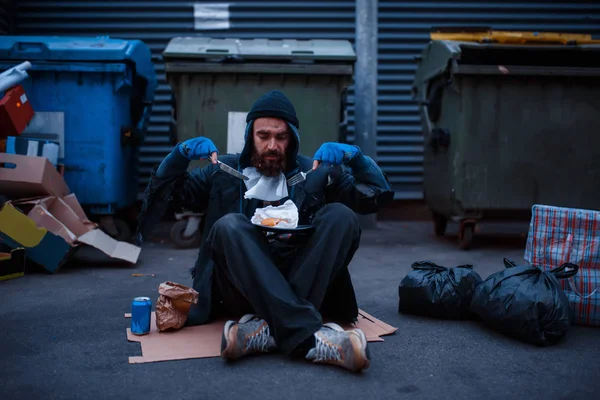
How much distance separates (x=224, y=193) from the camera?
276 cm

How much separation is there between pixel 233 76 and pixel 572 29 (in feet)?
15.1

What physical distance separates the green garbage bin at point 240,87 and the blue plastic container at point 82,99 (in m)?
0.53

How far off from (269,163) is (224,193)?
0.88 ft

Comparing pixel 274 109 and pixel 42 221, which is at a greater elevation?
pixel 274 109

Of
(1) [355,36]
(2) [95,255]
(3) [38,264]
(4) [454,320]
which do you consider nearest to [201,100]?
(2) [95,255]

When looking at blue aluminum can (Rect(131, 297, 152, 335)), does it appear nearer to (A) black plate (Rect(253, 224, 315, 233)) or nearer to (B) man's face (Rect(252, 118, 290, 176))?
(A) black plate (Rect(253, 224, 315, 233))

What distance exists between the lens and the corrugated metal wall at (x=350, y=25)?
22.5 feet

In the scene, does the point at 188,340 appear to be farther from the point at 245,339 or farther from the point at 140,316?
the point at 245,339

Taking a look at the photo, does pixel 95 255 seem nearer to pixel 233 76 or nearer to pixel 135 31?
pixel 233 76

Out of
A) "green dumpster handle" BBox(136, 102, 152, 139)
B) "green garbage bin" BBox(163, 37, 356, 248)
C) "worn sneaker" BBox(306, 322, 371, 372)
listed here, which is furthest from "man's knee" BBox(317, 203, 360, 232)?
"green dumpster handle" BBox(136, 102, 152, 139)

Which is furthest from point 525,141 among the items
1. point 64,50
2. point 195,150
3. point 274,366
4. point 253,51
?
point 64,50

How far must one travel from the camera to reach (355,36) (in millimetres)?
6766

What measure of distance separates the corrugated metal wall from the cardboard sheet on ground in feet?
14.5

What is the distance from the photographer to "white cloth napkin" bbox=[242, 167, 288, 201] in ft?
8.90
